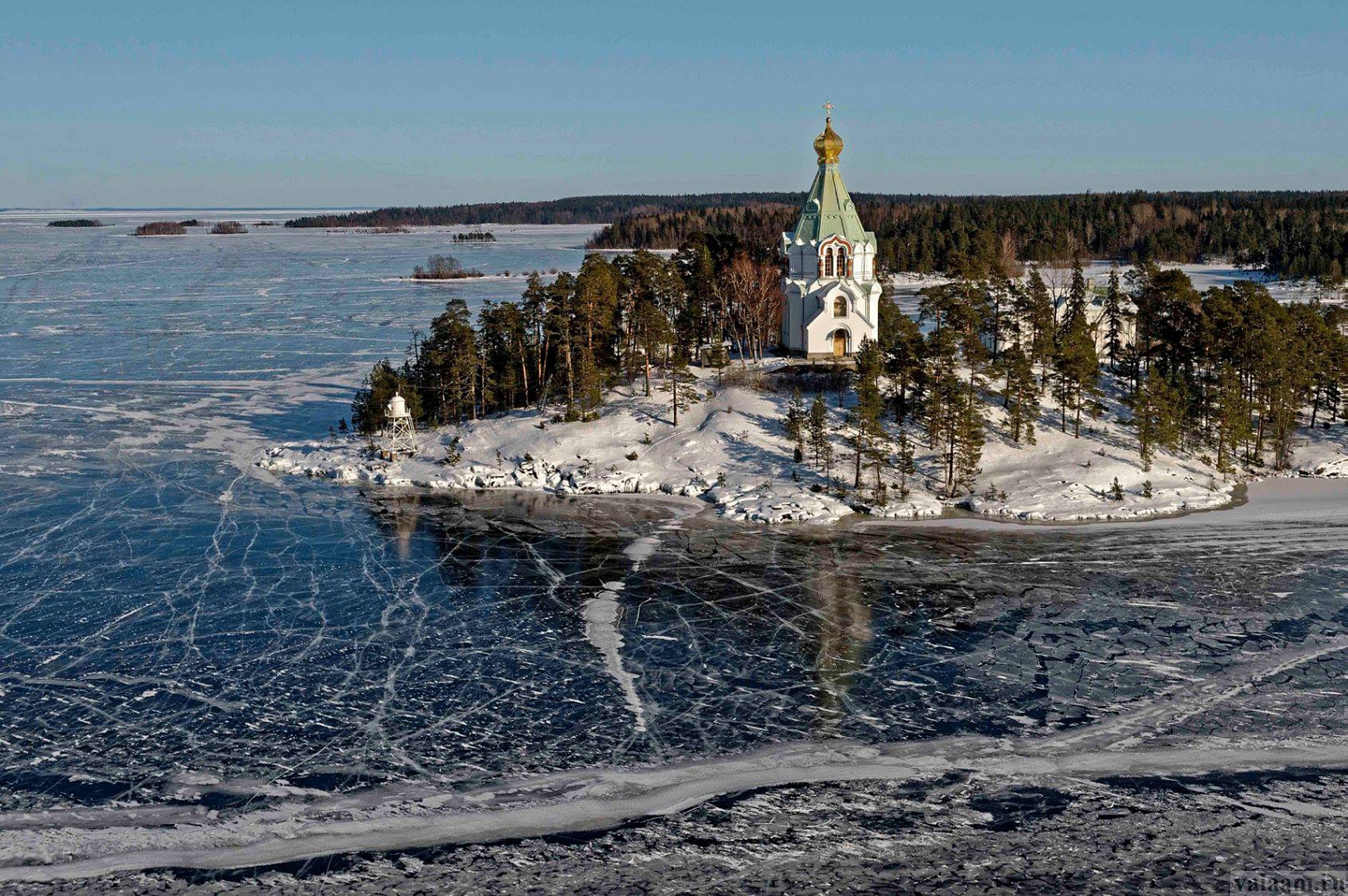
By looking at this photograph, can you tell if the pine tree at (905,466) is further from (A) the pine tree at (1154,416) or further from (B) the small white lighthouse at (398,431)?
(B) the small white lighthouse at (398,431)

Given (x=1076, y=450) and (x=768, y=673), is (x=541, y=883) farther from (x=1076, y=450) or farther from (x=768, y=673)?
(x=1076, y=450)

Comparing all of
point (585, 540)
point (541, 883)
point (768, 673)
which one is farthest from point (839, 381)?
point (541, 883)

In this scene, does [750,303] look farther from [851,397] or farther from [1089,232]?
[1089,232]

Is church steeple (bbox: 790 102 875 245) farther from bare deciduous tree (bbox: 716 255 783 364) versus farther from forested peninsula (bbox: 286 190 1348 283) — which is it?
forested peninsula (bbox: 286 190 1348 283)

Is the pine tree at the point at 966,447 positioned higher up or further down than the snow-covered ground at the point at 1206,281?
further down

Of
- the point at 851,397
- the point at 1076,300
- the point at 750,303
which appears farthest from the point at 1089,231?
the point at 851,397

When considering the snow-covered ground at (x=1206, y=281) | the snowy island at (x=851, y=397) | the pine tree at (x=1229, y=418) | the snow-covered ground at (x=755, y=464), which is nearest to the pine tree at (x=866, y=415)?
the snowy island at (x=851, y=397)

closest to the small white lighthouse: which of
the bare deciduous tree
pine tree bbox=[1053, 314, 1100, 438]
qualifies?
the bare deciduous tree
